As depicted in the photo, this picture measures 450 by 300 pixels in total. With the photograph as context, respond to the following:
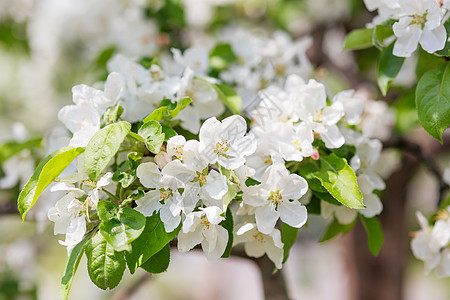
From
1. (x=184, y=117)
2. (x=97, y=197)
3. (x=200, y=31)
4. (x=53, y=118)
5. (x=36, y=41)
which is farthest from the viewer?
(x=53, y=118)

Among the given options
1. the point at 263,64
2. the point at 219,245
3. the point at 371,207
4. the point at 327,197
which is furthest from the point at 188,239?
the point at 263,64

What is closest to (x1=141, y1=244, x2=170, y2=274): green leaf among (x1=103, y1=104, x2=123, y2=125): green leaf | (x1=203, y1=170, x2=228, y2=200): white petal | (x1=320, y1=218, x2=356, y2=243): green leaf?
(x1=203, y1=170, x2=228, y2=200): white petal

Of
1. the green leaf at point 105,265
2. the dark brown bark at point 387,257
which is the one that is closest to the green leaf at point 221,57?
the green leaf at point 105,265

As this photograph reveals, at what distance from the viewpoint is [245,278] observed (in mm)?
5078

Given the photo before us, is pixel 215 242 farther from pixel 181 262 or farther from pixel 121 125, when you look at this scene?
pixel 181 262

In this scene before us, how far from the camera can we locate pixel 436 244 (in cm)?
97

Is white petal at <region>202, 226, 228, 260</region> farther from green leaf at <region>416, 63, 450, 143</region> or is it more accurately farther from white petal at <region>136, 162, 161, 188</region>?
green leaf at <region>416, 63, 450, 143</region>

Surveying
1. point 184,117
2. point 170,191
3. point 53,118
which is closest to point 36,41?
point 53,118

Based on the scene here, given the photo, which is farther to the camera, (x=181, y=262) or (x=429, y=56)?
(x=181, y=262)

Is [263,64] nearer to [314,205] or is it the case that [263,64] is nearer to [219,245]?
[314,205]

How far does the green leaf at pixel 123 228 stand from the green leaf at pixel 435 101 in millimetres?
508

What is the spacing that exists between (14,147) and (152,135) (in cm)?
67

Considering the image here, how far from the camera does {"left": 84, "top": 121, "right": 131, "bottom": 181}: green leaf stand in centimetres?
72

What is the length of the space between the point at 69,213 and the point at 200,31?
4.85ft
